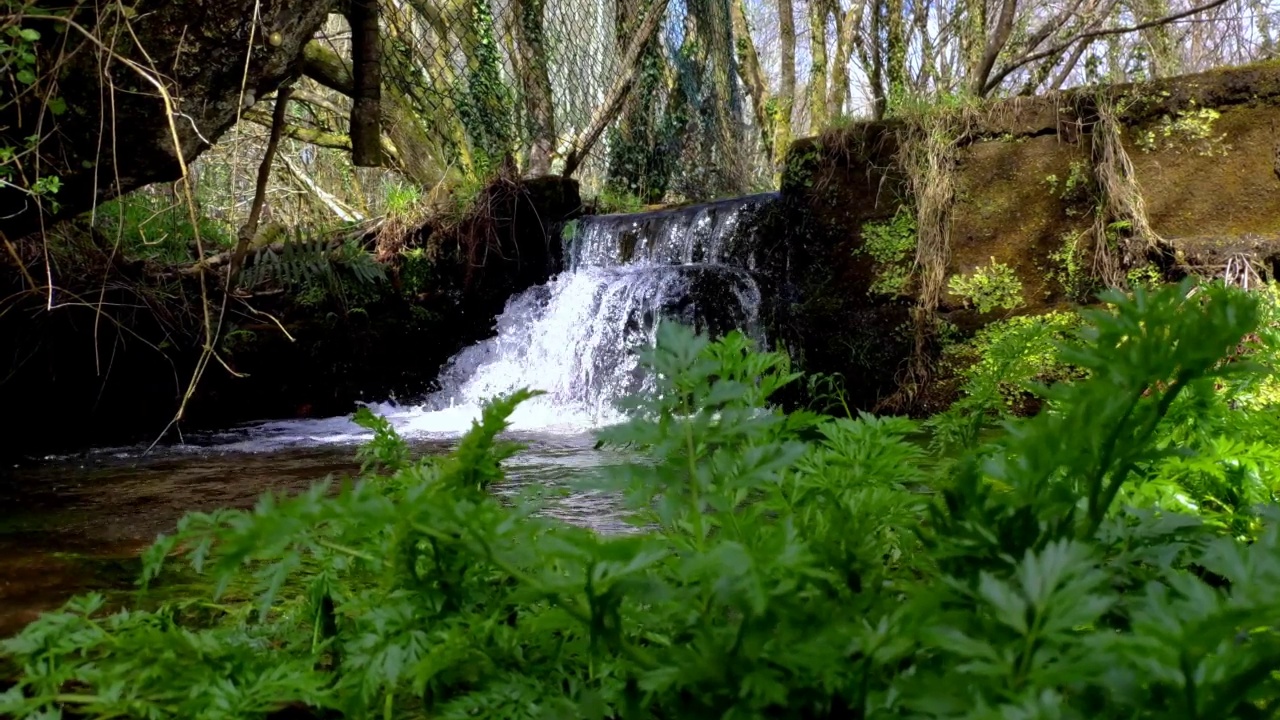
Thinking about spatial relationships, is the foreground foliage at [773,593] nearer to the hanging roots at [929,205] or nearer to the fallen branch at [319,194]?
the hanging roots at [929,205]

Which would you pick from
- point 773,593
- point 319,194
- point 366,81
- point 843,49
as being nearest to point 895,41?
point 843,49

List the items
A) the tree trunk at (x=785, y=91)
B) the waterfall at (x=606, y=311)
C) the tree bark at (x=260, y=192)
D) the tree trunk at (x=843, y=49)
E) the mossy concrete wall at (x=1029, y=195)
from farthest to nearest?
the tree trunk at (x=785, y=91)
the tree trunk at (x=843, y=49)
the waterfall at (x=606, y=311)
the mossy concrete wall at (x=1029, y=195)
the tree bark at (x=260, y=192)

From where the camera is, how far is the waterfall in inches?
268

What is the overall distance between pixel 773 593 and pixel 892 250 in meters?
5.61

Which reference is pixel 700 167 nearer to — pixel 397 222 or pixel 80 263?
pixel 397 222

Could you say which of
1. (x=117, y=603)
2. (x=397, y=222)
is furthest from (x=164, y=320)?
(x=117, y=603)

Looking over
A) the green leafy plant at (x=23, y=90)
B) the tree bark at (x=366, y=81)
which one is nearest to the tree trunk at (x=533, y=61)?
the tree bark at (x=366, y=81)

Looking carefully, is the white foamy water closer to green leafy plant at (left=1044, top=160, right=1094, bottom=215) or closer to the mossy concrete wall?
the mossy concrete wall

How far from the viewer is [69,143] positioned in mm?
2896

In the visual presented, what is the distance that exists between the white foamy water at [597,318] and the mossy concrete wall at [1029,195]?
2.87 ft

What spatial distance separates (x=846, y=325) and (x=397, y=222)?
4.44m

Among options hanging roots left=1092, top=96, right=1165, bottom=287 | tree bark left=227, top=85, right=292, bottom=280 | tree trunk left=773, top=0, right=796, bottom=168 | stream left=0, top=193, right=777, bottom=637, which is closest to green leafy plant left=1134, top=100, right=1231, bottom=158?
hanging roots left=1092, top=96, right=1165, bottom=287

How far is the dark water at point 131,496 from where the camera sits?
1.95 m

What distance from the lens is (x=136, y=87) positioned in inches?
117
